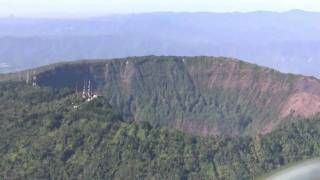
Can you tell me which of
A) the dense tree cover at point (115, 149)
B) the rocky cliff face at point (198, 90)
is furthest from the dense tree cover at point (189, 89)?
the dense tree cover at point (115, 149)

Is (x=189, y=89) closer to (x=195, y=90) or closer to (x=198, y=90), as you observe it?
(x=195, y=90)

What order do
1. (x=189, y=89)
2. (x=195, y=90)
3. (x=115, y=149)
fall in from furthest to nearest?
(x=195, y=90) < (x=189, y=89) < (x=115, y=149)

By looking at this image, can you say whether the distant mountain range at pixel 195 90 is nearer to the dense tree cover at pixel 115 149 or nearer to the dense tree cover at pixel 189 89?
the dense tree cover at pixel 189 89

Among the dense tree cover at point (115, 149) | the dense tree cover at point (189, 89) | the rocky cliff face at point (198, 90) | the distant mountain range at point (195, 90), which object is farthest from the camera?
the dense tree cover at point (189, 89)

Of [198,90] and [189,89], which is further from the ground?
[189,89]

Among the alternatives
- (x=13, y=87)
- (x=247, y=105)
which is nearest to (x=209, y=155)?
(x=13, y=87)

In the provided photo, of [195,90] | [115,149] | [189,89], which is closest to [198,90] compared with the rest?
[195,90]
